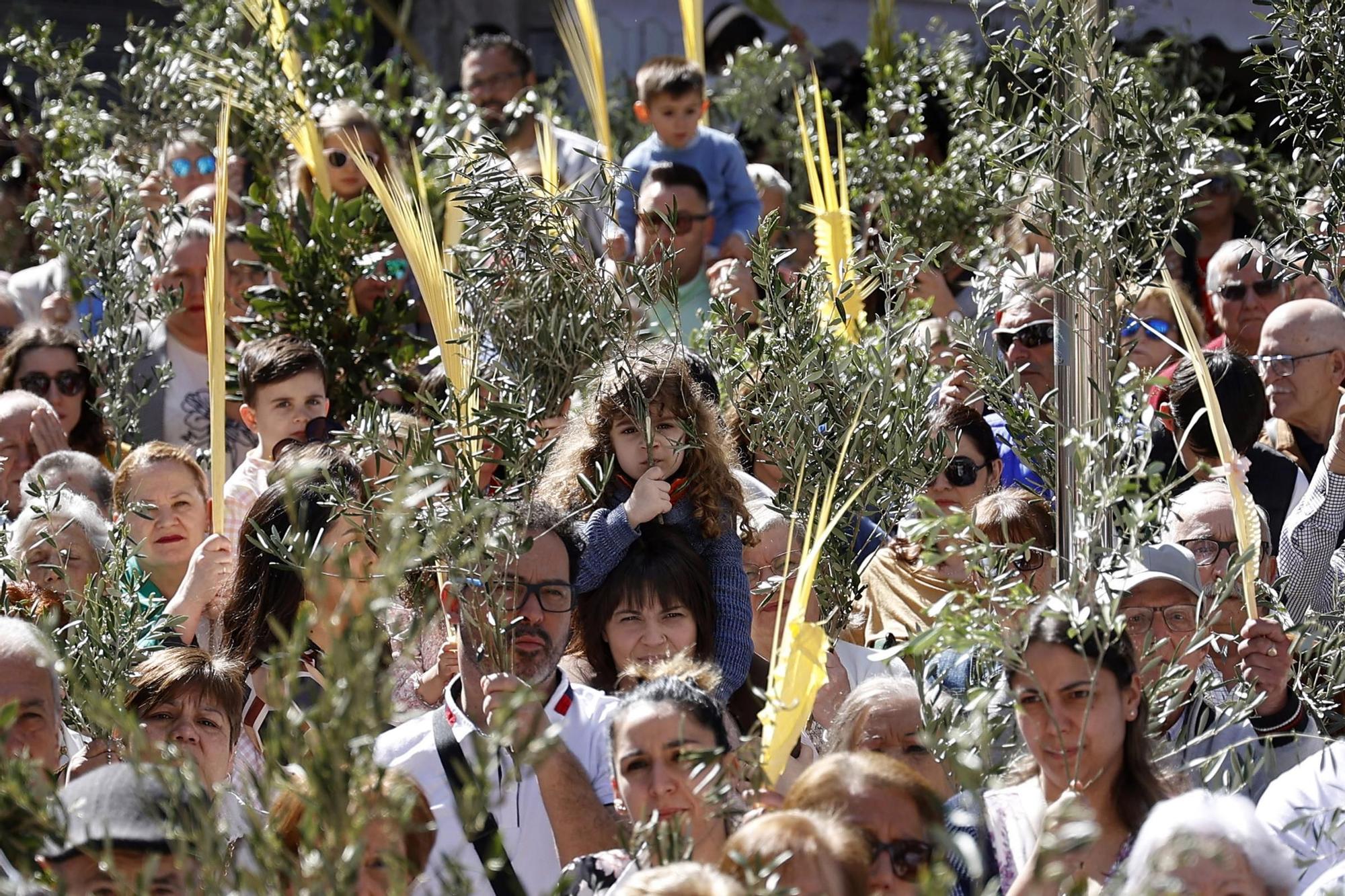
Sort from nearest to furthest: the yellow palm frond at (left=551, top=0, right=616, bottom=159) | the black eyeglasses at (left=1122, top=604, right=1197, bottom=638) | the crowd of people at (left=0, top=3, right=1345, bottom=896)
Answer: the crowd of people at (left=0, top=3, right=1345, bottom=896), the black eyeglasses at (left=1122, top=604, right=1197, bottom=638), the yellow palm frond at (left=551, top=0, right=616, bottom=159)

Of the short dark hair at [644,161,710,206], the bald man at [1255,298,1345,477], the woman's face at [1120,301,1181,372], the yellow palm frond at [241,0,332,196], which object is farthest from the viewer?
the yellow palm frond at [241,0,332,196]

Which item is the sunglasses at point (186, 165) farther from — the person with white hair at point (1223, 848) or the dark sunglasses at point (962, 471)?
the person with white hair at point (1223, 848)

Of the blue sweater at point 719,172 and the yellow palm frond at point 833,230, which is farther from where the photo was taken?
the blue sweater at point 719,172

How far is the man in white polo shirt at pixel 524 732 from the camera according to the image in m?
3.66

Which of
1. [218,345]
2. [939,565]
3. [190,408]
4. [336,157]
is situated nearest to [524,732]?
[939,565]

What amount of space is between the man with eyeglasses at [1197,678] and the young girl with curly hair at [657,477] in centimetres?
103

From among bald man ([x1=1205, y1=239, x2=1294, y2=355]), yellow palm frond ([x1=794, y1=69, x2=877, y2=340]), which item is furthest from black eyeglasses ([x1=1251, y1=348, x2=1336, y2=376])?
yellow palm frond ([x1=794, y1=69, x2=877, y2=340])

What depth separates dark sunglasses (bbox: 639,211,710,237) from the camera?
4566 mm

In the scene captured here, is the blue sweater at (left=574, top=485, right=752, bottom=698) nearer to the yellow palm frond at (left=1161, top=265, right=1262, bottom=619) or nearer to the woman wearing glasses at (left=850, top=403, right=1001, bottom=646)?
the woman wearing glasses at (left=850, top=403, right=1001, bottom=646)

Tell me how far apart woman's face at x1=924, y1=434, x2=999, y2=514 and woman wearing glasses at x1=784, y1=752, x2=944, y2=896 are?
7.84ft

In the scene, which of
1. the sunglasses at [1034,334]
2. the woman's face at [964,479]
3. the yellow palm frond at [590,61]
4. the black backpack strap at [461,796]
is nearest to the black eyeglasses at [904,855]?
the black backpack strap at [461,796]

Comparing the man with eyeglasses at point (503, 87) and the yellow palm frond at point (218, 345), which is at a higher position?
the man with eyeglasses at point (503, 87)

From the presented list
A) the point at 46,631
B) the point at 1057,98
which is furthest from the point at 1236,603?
the point at 46,631

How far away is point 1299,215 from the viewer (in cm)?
463
